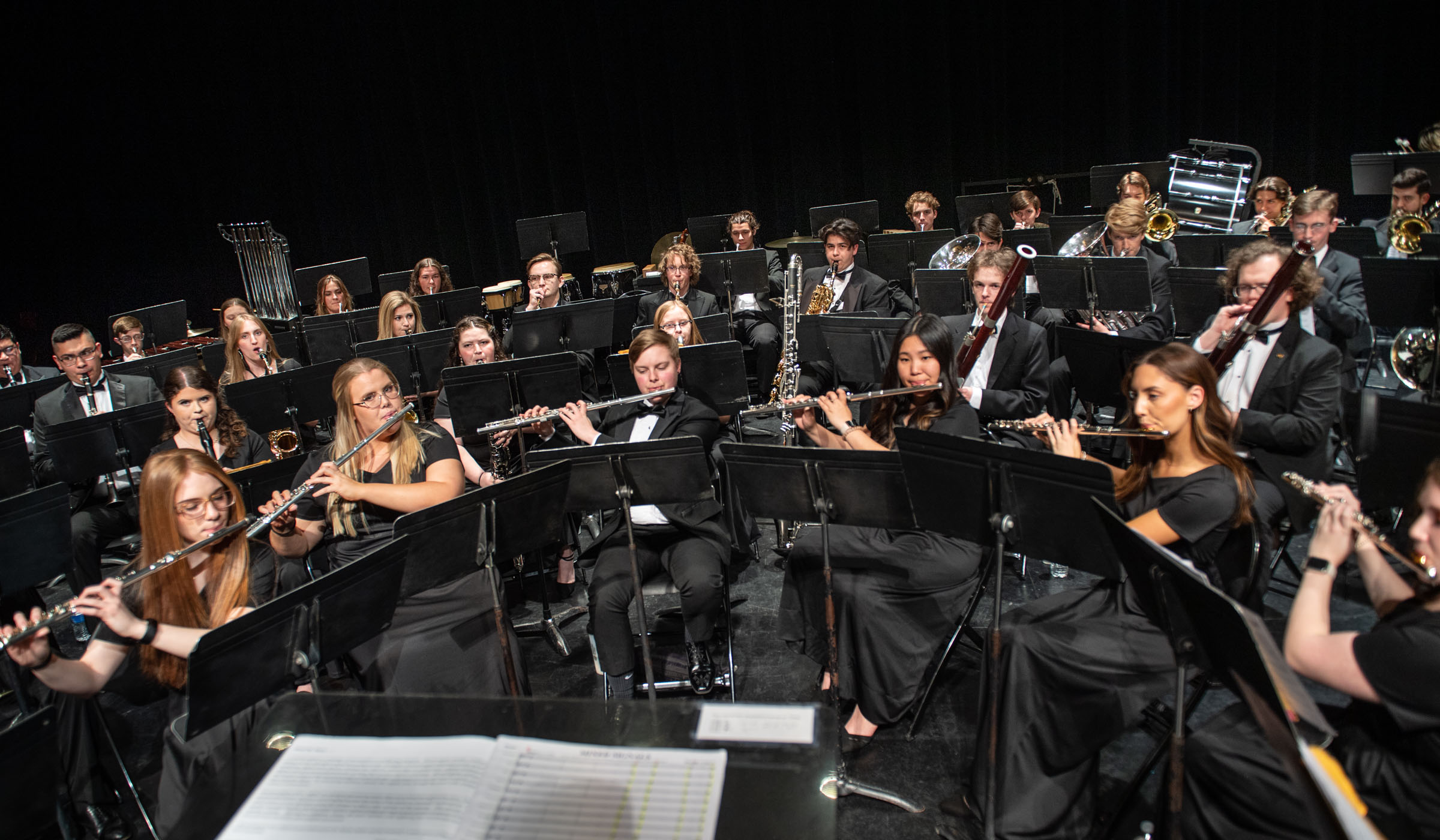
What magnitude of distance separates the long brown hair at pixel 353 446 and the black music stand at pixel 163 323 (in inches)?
195

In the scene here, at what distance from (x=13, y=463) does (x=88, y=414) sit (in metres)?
1.35

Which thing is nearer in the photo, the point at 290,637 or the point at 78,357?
the point at 290,637

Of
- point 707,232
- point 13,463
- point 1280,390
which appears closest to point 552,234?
point 707,232

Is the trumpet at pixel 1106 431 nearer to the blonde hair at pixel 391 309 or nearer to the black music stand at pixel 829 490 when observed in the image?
the black music stand at pixel 829 490

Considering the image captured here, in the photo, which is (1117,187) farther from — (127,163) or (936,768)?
(127,163)

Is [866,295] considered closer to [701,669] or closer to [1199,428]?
[701,669]

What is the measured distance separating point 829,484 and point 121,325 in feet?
19.8

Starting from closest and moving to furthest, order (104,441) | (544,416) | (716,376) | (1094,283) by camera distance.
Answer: (544,416)
(716,376)
(104,441)
(1094,283)

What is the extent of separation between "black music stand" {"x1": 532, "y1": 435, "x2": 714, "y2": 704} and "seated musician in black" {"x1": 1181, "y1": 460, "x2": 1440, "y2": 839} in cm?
177

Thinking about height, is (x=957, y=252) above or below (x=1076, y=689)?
above

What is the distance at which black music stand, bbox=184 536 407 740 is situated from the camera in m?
2.31

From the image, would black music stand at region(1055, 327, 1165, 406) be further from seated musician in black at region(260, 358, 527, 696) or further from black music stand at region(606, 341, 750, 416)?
seated musician in black at region(260, 358, 527, 696)

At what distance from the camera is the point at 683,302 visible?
6758 mm

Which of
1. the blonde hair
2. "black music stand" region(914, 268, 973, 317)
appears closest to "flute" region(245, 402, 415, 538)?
the blonde hair
